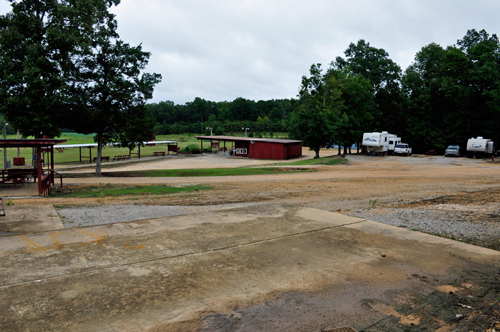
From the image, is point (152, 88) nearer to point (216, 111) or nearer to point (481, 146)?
point (481, 146)

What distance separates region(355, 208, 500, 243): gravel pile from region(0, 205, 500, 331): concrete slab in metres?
0.77

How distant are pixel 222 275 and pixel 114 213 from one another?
559cm

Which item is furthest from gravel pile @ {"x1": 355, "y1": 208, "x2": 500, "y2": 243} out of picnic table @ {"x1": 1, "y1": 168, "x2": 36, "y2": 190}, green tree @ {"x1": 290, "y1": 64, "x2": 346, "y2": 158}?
green tree @ {"x1": 290, "y1": 64, "x2": 346, "y2": 158}

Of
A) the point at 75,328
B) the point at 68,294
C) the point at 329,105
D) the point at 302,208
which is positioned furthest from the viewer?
the point at 329,105

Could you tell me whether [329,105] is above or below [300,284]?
above

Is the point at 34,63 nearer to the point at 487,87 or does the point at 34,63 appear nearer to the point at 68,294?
the point at 68,294

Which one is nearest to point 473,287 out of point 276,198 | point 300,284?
point 300,284

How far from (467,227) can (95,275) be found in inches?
333

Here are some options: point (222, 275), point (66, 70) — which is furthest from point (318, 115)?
point (222, 275)

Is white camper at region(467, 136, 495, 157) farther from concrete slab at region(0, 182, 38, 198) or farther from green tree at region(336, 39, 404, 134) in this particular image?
concrete slab at region(0, 182, 38, 198)

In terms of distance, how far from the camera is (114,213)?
9953 mm

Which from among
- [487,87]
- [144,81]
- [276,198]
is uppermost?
[487,87]

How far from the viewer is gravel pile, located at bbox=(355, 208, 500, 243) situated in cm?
811

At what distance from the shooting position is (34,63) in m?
22.8
